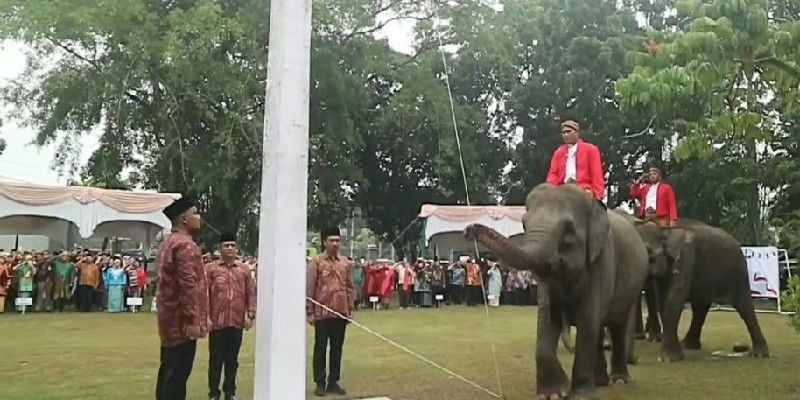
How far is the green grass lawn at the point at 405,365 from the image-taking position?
331 inches

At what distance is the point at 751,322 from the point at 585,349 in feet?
17.7

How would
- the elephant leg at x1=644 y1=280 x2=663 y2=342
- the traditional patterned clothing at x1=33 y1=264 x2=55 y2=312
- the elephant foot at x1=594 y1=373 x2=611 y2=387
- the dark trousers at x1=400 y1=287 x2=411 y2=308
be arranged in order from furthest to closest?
the dark trousers at x1=400 y1=287 x2=411 y2=308 → the traditional patterned clothing at x1=33 y1=264 x2=55 y2=312 → the elephant leg at x1=644 y1=280 x2=663 y2=342 → the elephant foot at x1=594 y1=373 x2=611 y2=387

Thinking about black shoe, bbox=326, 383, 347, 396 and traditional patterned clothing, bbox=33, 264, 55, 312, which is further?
traditional patterned clothing, bbox=33, 264, 55, 312

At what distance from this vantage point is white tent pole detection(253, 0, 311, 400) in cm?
363

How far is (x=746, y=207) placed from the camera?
2938 cm

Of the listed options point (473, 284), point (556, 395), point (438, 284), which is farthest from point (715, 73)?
point (473, 284)

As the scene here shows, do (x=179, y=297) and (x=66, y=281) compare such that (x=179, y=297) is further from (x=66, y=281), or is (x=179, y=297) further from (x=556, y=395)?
(x=66, y=281)

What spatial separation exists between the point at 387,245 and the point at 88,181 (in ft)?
46.2

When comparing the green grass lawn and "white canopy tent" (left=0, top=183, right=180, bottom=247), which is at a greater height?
"white canopy tent" (left=0, top=183, right=180, bottom=247)

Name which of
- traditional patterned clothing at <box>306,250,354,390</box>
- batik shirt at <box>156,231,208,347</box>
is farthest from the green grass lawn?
batik shirt at <box>156,231,208,347</box>

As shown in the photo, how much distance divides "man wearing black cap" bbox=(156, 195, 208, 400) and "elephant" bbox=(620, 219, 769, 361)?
7094 millimetres

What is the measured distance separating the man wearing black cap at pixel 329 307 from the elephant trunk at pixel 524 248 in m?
2.34

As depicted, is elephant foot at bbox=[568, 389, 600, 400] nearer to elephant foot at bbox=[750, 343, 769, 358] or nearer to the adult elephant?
the adult elephant

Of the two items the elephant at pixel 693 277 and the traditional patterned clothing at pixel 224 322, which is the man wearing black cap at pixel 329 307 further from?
the elephant at pixel 693 277
